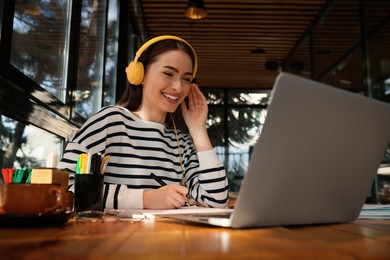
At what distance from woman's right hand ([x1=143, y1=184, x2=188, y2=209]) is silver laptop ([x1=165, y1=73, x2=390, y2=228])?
1.38 feet

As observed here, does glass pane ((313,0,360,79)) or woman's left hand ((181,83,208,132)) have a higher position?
glass pane ((313,0,360,79))

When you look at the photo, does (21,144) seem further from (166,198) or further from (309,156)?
(309,156)

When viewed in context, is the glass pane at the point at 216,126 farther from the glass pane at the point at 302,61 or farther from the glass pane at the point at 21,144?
the glass pane at the point at 21,144

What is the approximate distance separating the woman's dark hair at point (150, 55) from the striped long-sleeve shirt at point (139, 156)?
0.10 meters

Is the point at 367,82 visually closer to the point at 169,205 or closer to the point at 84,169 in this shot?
the point at 169,205

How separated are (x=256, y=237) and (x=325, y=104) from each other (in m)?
0.24

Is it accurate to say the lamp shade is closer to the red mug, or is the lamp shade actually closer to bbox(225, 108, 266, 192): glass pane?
the red mug

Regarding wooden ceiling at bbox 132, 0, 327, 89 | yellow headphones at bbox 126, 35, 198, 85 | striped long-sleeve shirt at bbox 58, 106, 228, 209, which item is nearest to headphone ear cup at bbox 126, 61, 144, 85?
yellow headphones at bbox 126, 35, 198, 85

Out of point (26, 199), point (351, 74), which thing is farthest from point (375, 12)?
point (26, 199)

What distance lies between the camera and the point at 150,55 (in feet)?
5.18

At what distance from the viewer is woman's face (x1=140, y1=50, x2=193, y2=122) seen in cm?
153

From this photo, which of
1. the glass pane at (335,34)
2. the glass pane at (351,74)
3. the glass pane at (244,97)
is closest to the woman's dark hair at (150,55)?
the glass pane at (351,74)

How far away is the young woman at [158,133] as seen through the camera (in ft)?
4.59

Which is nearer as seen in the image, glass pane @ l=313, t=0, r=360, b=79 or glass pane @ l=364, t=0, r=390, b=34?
glass pane @ l=364, t=0, r=390, b=34
